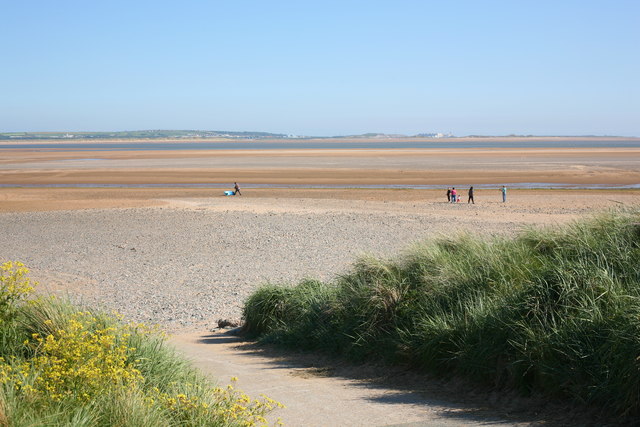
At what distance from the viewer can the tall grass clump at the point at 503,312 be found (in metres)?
6.54

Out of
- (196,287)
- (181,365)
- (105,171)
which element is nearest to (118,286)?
(196,287)

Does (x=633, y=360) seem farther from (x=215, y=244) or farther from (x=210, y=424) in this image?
(x=215, y=244)

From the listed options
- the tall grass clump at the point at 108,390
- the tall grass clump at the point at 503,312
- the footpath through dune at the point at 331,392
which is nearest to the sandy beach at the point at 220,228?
the tall grass clump at the point at 503,312

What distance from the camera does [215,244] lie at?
81.7ft

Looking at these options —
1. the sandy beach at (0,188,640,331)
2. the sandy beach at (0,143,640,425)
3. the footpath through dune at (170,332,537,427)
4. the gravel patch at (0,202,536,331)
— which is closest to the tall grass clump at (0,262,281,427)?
the footpath through dune at (170,332,537,427)

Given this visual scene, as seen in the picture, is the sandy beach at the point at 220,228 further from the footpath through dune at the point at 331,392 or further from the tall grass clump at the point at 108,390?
the tall grass clump at the point at 108,390

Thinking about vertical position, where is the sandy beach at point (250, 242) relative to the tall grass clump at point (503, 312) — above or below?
below

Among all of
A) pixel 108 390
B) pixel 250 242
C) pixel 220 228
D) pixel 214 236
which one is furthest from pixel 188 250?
pixel 108 390

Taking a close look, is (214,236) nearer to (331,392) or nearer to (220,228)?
(220,228)

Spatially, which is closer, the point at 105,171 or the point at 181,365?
the point at 181,365

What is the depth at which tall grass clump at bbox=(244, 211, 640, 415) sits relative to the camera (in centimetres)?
654

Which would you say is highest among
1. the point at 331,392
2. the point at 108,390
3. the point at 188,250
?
the point at 108,390

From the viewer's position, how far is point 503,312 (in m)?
7.54

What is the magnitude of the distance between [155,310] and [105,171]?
194 feet
